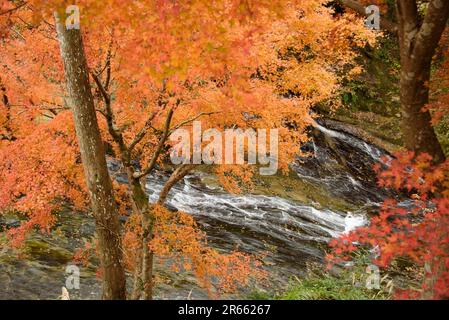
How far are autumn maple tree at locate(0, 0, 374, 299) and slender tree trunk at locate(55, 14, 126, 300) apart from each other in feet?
0.18

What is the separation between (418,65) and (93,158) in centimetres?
510

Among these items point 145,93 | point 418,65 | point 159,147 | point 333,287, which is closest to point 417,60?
point 418,65

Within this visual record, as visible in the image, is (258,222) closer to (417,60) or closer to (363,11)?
(363,11)

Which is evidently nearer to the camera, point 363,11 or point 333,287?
point 363,11

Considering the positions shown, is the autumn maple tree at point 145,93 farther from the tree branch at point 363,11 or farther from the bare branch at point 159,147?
the tree branch at point 363,11

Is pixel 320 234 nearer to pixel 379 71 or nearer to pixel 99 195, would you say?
pixel 99 195

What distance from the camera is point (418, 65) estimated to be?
5.32m

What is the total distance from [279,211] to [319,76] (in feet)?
17.4

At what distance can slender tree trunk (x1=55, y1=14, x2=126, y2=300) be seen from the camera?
725cm

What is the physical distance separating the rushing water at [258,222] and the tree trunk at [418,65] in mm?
6761

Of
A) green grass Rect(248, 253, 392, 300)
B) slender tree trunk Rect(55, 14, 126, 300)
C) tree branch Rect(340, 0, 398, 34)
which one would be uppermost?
tree branch Rect(340, 0, 398, 34)

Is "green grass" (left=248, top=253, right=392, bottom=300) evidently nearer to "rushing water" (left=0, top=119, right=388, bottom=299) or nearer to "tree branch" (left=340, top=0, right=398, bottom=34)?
"rushing water" (left=0, top=119, right=388, bottom=299)

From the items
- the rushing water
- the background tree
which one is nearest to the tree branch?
the background tree
